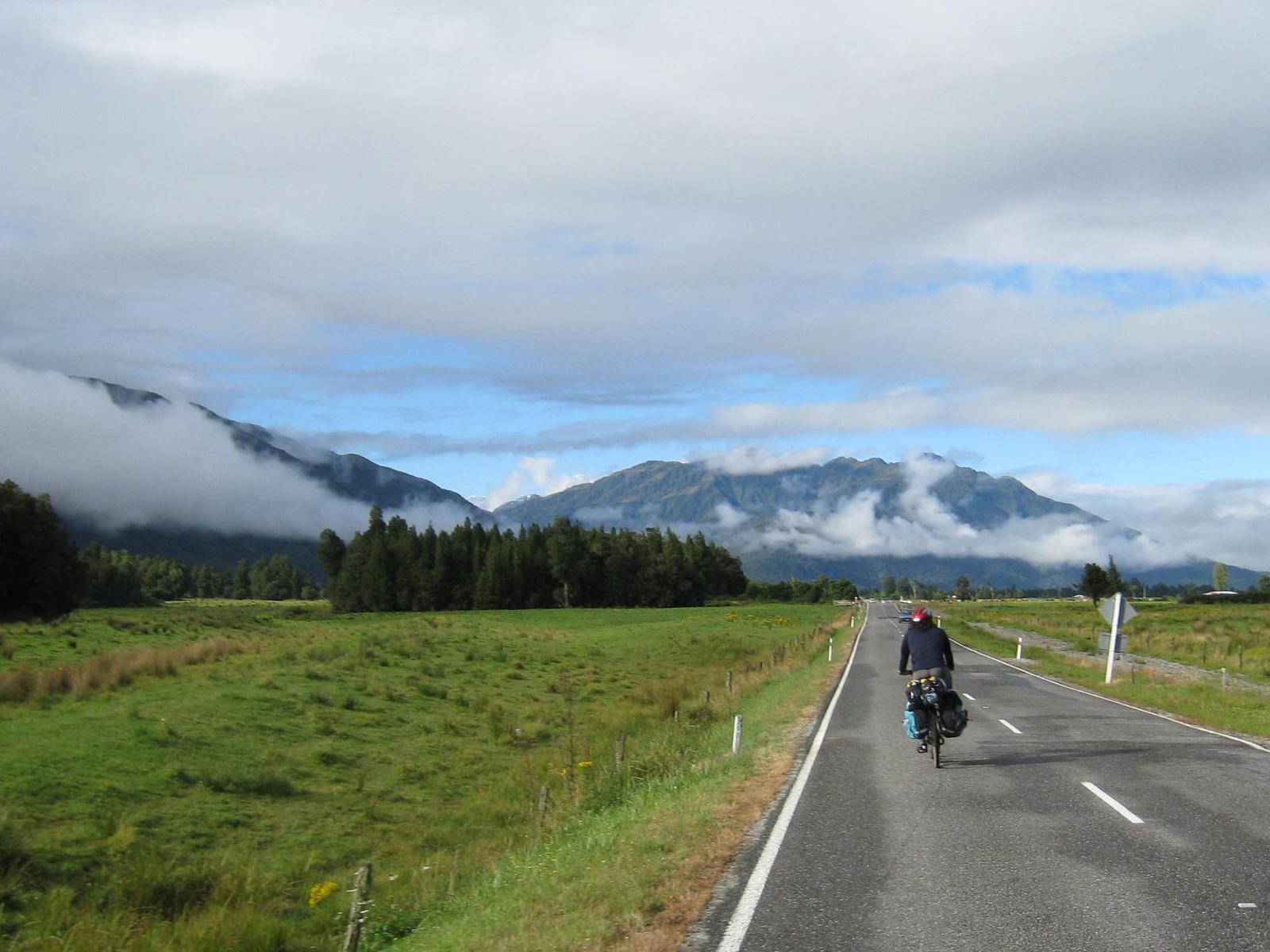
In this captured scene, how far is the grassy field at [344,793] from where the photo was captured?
9.76 metres

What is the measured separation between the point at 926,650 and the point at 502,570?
358 feet

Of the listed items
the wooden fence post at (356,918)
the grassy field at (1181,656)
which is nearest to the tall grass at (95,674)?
the wooden fence post at (356,918)

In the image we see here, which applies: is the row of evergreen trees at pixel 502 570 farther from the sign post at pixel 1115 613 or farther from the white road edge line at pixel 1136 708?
the sign post at pixel 1115 613

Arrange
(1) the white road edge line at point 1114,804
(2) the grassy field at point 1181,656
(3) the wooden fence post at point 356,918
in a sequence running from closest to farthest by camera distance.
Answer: (3) the wooden fence post at point 356,918, (1) the white road edge line at point 1114,804, (2) the grassy field at point 1181,656

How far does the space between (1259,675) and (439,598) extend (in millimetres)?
96826

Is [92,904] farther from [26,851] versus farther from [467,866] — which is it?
[467,866]

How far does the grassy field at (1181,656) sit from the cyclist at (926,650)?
7.70 m

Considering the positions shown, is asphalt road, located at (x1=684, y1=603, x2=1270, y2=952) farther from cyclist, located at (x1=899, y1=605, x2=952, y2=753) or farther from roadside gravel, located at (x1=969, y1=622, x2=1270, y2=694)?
roadside gravel, located at (x1=969, y1=622, x2=1270, y2=694)

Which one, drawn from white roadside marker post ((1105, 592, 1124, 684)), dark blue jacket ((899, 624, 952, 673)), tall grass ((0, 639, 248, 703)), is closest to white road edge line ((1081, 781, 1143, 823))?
dark blue jacket ((899, 624, 952, 673))

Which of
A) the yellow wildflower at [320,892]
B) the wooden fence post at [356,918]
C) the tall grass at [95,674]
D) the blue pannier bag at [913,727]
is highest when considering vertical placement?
the blue pannier bag at [913,727]

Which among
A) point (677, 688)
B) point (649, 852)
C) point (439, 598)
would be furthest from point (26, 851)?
point (439, 598)

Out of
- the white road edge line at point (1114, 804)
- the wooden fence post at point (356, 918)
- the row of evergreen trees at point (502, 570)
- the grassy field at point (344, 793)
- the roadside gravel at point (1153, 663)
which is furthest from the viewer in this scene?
the row of evergreen trees at point (502, 570)

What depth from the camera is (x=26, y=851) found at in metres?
13.8

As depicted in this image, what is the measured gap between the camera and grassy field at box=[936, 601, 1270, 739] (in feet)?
71.6
